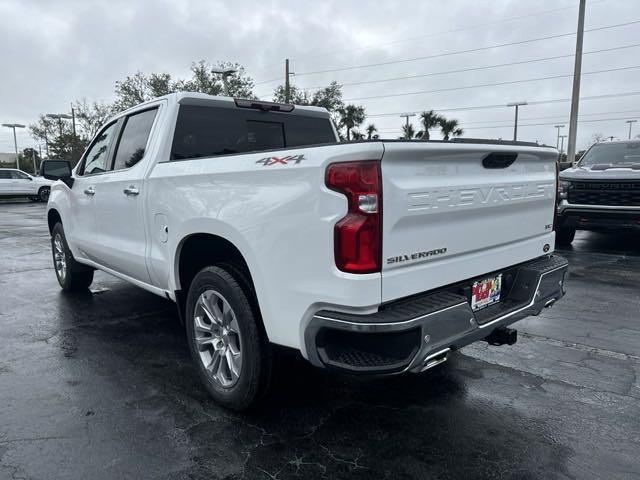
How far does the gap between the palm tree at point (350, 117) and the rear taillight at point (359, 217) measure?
118 feet

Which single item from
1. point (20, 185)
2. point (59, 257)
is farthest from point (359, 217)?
point (20, 185)

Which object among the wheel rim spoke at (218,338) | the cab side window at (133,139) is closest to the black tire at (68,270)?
the cab side window at (133,139)

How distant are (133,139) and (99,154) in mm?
→ 901

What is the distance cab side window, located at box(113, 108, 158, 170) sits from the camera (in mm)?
3996

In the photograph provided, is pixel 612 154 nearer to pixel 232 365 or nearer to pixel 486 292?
pixel 486 292

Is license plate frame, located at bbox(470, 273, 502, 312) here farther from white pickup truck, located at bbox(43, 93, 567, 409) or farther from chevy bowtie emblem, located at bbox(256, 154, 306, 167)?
chevy bowtie emblem, located at bbox(256, 154, 306, 167)

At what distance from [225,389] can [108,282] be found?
13.8ft

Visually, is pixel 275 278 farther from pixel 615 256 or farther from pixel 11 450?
pixel 615 256

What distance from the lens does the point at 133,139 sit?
423cm

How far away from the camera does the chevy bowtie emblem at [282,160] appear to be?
235cm

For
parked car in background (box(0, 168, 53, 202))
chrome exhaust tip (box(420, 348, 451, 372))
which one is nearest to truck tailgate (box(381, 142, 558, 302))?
chrome exhaust tip (box(420, 348, 451, 372))

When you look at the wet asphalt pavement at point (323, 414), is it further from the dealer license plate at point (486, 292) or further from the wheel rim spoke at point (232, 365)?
the dealer license plate at point (486, 292)

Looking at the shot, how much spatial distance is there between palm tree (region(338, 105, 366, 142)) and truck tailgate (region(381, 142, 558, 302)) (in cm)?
3519

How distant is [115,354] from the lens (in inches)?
156
